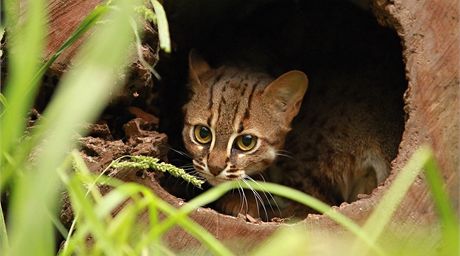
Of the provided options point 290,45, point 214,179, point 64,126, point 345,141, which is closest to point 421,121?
point 345,141

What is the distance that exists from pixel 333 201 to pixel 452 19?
108 cm

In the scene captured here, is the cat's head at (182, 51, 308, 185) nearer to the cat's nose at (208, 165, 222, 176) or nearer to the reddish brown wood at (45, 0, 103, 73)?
the cat's nose at (208, 165, 222, 176)

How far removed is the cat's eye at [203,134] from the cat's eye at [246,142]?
0.12 metres

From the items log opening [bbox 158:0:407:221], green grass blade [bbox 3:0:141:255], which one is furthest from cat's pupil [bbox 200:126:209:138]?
green grass blade [bbox 3:0:141:255]

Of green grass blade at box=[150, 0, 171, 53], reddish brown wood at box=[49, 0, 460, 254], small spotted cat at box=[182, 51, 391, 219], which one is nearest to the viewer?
green grass blade at box=[150, 0, 171, 53]

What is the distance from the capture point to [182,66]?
13.7ft

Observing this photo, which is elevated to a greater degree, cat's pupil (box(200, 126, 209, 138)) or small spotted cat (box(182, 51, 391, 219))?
small spotted cat (box(182, 51, 391, 219))

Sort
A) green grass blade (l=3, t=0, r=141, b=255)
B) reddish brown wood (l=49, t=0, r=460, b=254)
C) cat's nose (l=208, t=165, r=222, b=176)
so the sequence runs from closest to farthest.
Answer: green grass blade (l=3, t=0, r=141, b=255) → reddish brown wood (l=49, t=0, r=460, b=254) → cat's nose (l=208, t=165, r=222, b=176)

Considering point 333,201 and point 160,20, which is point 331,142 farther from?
point 160,20

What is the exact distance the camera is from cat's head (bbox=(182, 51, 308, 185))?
3.52m

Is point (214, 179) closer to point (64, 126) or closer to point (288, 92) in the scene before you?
point (288, 92)

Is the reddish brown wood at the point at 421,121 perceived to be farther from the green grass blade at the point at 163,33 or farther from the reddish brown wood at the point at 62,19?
the green grass blade at the point at 163,33

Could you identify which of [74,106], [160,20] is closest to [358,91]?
[160,20]

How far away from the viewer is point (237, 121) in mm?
3580
